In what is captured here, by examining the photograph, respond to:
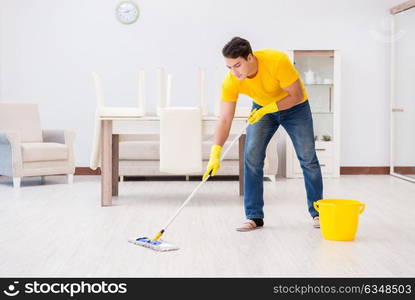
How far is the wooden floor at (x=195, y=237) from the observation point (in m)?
2.75

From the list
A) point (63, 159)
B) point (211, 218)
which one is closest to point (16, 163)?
point (63, 159)

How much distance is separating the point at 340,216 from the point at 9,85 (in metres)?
4.94

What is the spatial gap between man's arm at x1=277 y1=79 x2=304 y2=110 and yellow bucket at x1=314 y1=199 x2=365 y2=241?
21.4 inches

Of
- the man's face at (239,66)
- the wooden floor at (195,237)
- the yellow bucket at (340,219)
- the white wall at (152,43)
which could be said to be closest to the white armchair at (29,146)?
the wooden floor at (195,237)

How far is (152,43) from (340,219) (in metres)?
4.39

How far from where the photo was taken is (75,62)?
719 cm

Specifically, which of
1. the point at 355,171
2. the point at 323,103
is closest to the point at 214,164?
the point at 323,103

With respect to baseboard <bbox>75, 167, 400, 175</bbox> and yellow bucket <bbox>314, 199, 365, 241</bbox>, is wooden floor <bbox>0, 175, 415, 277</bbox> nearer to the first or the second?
yellow bucket <bbox>314, 199, 365, 241</bbox>

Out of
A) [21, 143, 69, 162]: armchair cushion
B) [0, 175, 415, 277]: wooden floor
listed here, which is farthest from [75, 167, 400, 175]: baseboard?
[0, 175, 415, 277]: wooden floor

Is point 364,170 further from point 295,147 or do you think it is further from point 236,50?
point 236,50

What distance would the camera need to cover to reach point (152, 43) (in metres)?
7.21

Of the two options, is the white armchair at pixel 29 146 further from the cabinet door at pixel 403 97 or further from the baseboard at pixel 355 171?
the cabinet door at pixel 403 97

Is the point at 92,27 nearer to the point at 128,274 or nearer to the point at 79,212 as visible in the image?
the point at 79,212

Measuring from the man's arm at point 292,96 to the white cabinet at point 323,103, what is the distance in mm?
3571
